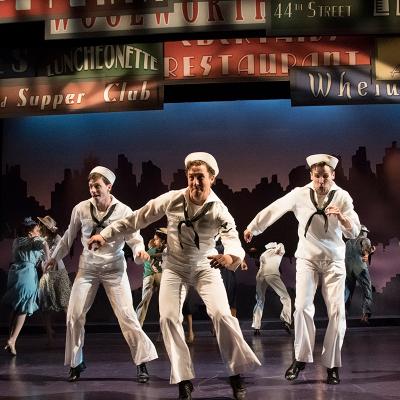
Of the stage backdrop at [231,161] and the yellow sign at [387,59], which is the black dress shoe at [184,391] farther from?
the stage backdrop at [231,161]

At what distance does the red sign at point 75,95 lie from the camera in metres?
7.01

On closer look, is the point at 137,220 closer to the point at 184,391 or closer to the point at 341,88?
the point at 184,391

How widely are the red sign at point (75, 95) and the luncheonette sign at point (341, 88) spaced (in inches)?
62.5

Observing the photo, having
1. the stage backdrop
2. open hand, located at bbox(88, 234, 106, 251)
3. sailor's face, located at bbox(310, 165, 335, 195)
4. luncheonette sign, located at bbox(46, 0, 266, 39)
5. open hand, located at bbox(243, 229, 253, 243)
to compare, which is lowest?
open hand, located at bbox(88, 234, 106, 251)

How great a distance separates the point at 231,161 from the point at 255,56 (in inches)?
112

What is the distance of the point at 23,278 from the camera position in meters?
7.06

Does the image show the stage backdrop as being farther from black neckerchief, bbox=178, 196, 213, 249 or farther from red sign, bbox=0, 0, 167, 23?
black neckerchief, bbox=178, 196, 213, 249

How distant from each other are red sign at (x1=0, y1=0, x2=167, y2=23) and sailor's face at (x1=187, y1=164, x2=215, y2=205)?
2.32 metres

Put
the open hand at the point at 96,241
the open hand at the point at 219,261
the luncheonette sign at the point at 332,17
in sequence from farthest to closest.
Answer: the luncheonette sign at the point at 332,17
the open hand at the point at 96,241
the open hand at the point at 219,261

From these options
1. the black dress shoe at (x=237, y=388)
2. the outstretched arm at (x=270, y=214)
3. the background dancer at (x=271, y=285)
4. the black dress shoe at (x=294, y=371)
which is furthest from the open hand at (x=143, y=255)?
the background dancer at (x=271, y=285)

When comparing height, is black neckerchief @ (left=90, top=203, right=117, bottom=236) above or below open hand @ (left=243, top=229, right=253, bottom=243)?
above

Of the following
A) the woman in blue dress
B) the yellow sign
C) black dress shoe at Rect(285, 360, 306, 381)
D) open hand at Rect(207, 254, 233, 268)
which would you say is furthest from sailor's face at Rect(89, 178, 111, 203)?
the yellow sign

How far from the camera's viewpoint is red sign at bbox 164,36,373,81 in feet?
23.6

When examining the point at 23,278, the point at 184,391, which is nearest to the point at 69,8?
the point at 23,278
